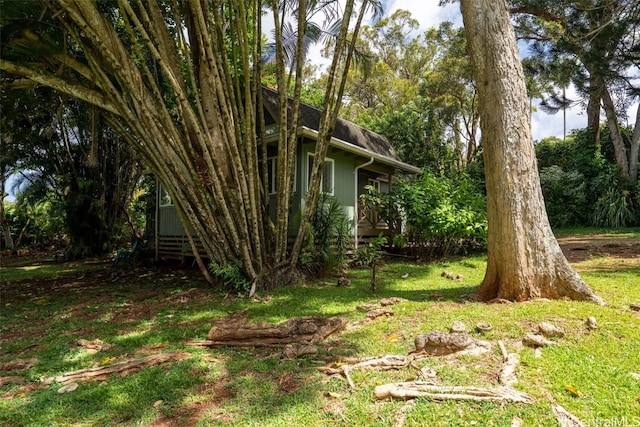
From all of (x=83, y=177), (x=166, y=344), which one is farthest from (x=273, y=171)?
(x=83, y=177)

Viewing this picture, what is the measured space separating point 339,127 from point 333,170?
74.8 inches

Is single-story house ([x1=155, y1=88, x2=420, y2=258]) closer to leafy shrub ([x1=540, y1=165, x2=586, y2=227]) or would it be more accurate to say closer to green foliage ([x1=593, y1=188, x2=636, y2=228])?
leafy shrub ([x1=540, y1=165, x2=586, y2=227])

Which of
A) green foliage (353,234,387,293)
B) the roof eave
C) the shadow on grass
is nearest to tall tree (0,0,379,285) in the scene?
the shadow on grass

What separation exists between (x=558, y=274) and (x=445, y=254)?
18.4 feet

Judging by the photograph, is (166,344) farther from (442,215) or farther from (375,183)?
(375,183)

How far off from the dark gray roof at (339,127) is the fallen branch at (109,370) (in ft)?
19.2

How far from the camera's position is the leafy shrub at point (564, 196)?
15.6m

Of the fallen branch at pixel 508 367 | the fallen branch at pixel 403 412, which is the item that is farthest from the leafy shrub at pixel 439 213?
the fallen branch at pixel 403 412

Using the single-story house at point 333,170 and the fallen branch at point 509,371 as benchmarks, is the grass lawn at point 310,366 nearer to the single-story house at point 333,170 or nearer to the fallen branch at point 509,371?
the fallen branch at point 509,371

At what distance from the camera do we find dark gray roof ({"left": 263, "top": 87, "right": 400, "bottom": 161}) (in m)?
9.41

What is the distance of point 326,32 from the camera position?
7.62 metres

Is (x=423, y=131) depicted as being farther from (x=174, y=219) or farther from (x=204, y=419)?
(x=204, y=419)

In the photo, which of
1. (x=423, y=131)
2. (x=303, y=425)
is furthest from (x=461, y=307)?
(x=423, y=131)

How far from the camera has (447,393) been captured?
7.88ft
